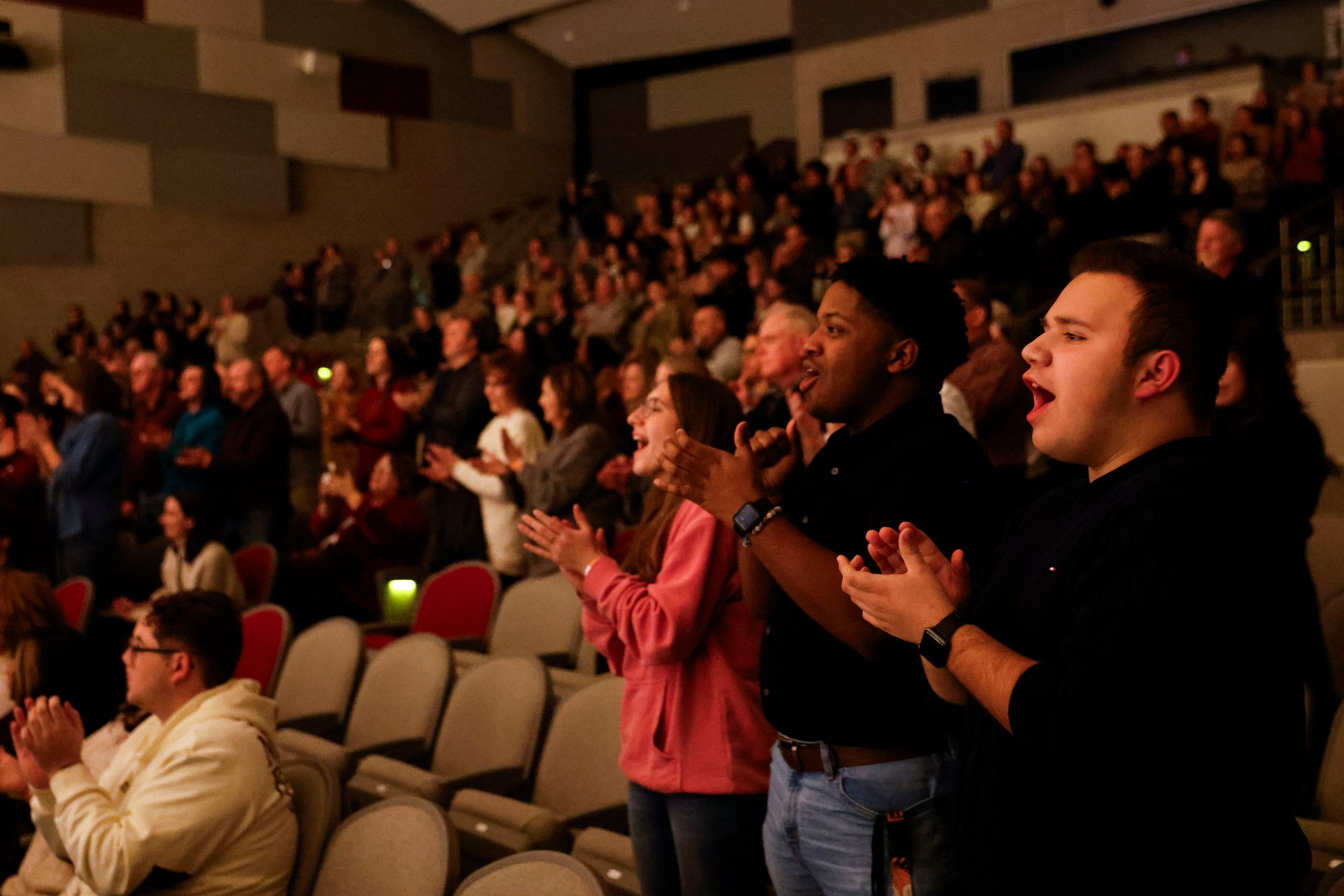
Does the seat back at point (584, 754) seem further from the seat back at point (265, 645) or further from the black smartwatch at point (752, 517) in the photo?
the seat back at point (265, 645)

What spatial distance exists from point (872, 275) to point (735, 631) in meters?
0.63

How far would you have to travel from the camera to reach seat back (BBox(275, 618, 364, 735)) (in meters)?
3.33

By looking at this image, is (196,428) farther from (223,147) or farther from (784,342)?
(223,147)

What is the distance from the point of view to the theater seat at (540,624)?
11.5 ft

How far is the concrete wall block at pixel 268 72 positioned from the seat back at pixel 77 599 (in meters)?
9.63

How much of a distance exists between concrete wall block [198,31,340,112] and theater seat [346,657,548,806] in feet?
38.5

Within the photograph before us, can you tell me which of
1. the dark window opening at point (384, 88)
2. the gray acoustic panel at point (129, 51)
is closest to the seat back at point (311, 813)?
the gray acoustic panel at point (129, 51)

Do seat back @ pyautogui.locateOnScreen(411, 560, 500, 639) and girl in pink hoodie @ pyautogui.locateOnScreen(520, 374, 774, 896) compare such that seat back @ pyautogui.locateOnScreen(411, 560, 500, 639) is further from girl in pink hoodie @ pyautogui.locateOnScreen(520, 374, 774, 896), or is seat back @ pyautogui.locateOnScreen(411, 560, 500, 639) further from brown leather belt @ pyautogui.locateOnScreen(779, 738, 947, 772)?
brown leather belt @ pyautogui.locateOnScreen(779, 738, 947, 772)

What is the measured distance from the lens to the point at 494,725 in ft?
9.34

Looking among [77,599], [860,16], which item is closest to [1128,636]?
[77,599]

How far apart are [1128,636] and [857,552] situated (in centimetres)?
56

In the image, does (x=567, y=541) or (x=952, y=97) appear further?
(x=952, y=97)

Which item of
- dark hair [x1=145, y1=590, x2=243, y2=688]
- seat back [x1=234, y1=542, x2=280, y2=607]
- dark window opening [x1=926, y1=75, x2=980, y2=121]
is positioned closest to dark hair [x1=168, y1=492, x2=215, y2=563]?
seat back [x1=234, y1=542, x2=280, y2=607]

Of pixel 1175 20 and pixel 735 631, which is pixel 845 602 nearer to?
pixel 735 631
